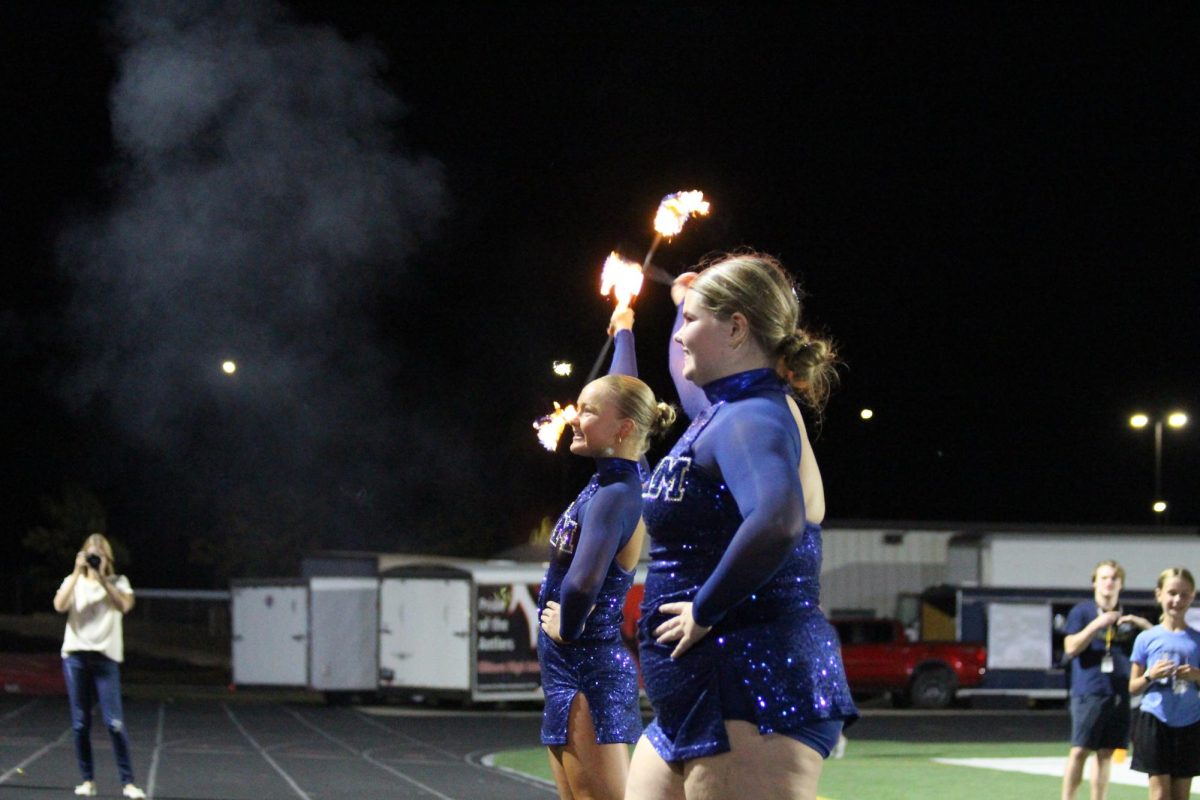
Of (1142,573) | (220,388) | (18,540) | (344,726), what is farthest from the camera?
(18,540)

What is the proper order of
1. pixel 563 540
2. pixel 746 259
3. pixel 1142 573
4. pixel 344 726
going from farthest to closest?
pixel 1142 573
pixel 344 726
pixel 563 540
pixel 746 259

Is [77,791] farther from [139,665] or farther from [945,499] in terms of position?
[945,499]

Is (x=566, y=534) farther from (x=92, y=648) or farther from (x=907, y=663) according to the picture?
(x=907, y=663)

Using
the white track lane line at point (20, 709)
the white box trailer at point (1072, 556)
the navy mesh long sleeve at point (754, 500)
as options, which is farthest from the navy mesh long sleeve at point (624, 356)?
the white box trailer at point (1072, 556)

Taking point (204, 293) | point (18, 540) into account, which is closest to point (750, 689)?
point (204, 293)

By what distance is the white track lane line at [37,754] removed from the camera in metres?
12.4

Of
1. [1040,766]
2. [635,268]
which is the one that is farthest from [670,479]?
[1040,766]

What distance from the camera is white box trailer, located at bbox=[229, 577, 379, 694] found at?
2561 cm

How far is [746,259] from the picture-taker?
11.4 feet

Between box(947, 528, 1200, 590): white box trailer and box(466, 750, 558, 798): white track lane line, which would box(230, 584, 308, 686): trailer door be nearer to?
box(466, 750, 558, 798): white track lane line

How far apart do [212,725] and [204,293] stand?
5.36 metres

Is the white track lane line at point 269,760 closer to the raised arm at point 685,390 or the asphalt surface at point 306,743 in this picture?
the asphalt surface at point 306,743

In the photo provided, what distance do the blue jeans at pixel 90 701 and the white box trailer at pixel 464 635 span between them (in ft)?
44.7

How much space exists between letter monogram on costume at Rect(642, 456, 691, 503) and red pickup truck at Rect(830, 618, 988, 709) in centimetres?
2498
